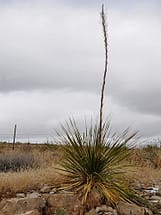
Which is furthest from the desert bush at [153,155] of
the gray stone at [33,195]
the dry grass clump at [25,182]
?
the gray stone at [33,195]

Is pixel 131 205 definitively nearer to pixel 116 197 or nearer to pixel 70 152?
pixel 116 197

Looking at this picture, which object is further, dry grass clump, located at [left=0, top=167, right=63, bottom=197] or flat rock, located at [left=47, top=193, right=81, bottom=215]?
dry grass clump, located at [left=0, top=167, right=63, bottom=197]

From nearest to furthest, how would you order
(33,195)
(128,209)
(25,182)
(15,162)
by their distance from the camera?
(128,209) → (33,195) → (25,182) → (15,162)

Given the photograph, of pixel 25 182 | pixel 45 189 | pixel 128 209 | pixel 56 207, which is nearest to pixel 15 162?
pixel 25 182

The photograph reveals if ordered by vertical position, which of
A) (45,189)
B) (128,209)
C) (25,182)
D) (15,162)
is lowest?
(128,209)

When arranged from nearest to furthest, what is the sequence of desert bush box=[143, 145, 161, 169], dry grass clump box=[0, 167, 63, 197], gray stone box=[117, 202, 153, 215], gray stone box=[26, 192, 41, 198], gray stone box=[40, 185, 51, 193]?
gray stone box=[117, 202, 153, 215] < gray stone box=[26, 192, 41, 198] < gray stone box=[40, 185, 51, 193] < dry grass clump box=[0, 167, 63, 197] < desert bush box=[143, 145, 161, 169]

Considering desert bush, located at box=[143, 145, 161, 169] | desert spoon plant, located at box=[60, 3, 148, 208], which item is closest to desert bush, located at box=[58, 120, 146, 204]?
desert spoon plant, located at box=[60, 3, 148, 208]

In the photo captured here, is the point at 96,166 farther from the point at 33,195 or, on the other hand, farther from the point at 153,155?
the point at 153,155

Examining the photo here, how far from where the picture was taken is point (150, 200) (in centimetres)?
1051

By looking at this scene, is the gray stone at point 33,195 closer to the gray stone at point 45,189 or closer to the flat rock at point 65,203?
the gray stone at point 45,189

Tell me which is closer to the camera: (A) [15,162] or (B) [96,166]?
(B) [96,166]

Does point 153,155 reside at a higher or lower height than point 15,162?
higher

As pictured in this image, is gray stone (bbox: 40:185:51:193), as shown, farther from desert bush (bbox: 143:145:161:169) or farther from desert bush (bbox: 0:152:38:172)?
desert bush (bbox: 143:145:161:169)

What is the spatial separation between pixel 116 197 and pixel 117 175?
731 millimetres
